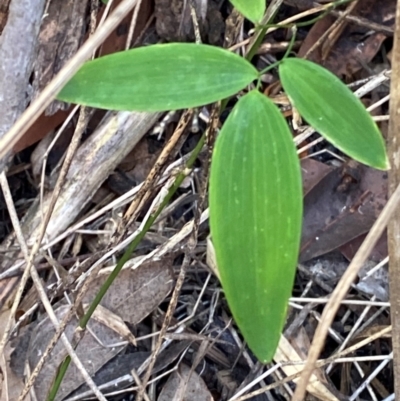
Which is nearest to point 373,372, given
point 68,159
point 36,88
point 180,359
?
point 180,359

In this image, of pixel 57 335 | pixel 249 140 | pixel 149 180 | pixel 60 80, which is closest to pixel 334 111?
pixel 249 140

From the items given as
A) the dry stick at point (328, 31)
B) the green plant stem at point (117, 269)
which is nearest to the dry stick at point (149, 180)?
the green plant stem at point (117, 269)

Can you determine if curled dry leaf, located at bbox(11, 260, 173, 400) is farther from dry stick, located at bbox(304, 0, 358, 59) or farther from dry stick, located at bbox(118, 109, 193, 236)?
dry stick, located at bbox(304, 0, 358, 59)

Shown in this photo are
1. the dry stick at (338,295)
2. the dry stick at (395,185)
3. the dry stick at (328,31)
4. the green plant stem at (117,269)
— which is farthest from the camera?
the dry stick at (328,31)

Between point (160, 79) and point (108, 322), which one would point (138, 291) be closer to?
point (108, 322)

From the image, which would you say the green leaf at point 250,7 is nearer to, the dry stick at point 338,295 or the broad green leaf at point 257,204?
the broad green leaf at point 257,204

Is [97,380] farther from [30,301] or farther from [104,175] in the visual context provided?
[104,175]

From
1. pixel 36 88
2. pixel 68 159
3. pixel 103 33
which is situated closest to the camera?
pixel 103 33
